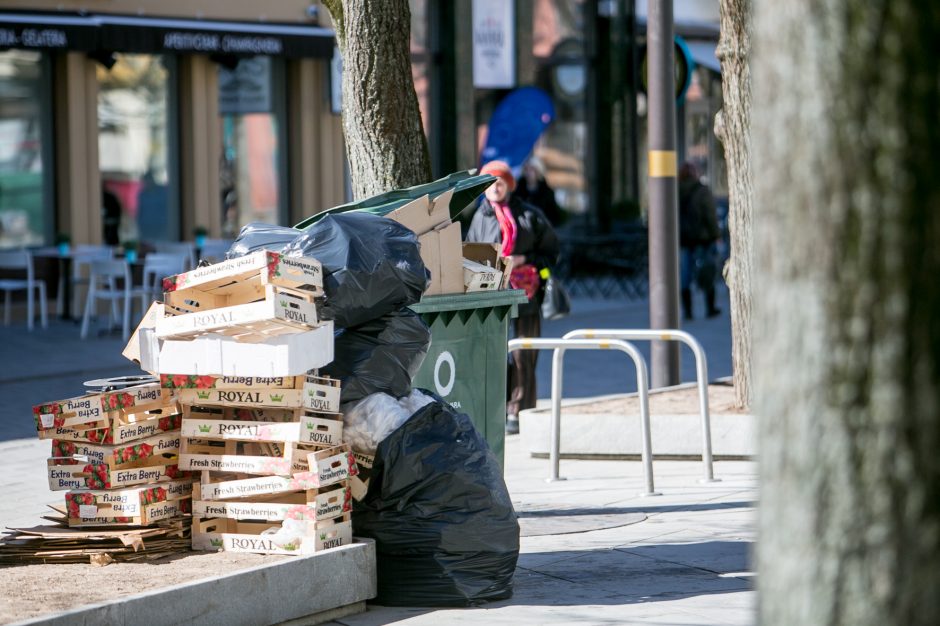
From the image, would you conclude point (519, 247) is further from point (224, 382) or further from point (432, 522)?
point (224, 382)

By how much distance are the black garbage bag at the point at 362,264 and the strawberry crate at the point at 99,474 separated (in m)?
0.87

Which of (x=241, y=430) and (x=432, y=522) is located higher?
(x=241, y=430)

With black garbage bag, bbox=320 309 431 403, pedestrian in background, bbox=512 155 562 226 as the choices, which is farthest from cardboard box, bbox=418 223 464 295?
pedestrian in background, bbox=512 155 562 226

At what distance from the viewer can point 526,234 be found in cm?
1044

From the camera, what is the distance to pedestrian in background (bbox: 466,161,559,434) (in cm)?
1034

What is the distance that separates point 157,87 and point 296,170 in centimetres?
239

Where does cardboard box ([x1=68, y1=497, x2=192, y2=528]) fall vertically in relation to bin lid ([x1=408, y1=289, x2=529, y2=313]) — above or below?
below

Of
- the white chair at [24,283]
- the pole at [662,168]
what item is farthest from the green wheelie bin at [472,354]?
the white chair at [24,283]

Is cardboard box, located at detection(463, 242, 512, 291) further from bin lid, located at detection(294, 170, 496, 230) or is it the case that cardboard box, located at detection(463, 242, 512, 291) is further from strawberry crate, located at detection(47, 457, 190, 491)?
strawberry crate, located at detection(47, 457, 190, 491)

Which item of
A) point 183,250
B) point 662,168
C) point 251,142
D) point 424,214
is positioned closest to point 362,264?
point 424,214

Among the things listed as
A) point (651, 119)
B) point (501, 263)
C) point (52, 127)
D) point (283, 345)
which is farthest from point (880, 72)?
point (52, 127)

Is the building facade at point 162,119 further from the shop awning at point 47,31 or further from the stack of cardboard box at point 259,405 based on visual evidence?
the stack of cardboard box at point 259,405

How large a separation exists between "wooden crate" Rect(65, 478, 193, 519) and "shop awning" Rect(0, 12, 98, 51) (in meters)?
12.0

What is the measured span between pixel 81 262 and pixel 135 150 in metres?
2.58
